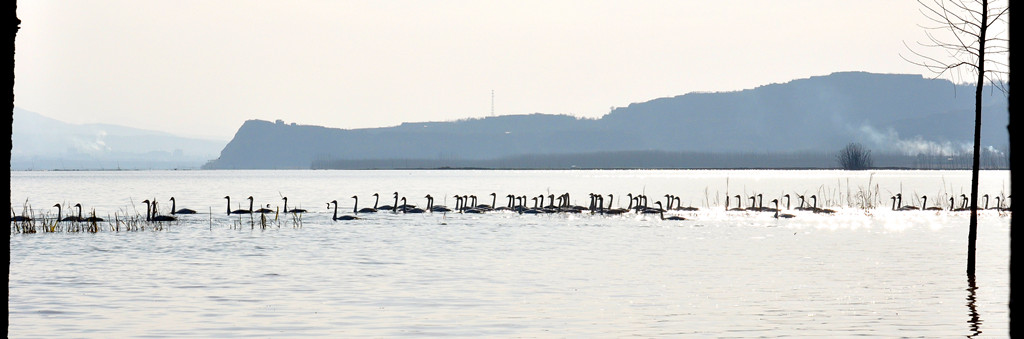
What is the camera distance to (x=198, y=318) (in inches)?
800

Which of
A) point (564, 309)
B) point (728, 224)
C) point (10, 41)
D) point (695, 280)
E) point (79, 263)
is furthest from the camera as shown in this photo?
point (728, 224)

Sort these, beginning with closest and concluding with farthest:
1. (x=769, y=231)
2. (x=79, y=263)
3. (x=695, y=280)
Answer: (x=695, y=280), (x=79, y=263), (x=769, y=231)

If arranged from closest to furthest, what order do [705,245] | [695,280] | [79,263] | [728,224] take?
[695,280] → [79,263] → [705,245] → [728,224]

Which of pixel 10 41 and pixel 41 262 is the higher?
pixel 10 41

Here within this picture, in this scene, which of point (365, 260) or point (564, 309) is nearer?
point (564, 309)

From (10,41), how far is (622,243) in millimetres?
35203

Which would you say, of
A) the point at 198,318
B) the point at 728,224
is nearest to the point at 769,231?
the point at 728,224

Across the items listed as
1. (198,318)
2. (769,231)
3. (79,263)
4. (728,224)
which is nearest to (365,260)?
(79,263)

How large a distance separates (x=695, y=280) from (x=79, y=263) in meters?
17.5

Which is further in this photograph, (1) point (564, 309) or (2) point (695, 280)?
(2) point (695, 280)
